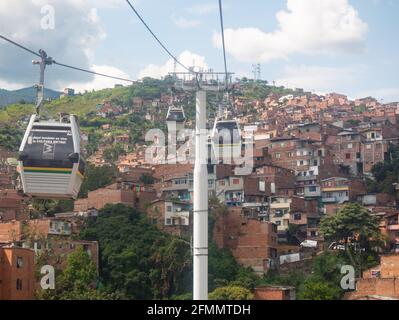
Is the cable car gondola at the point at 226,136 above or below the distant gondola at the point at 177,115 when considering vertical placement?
below

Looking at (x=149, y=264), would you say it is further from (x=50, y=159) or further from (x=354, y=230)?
(x=50, y=159)

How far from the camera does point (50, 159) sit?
962 cm

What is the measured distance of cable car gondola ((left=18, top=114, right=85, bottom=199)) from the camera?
9641 mm

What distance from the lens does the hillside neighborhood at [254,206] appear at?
32625mm

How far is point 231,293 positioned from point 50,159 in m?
20.7

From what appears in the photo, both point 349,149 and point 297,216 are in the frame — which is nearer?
point 297,216

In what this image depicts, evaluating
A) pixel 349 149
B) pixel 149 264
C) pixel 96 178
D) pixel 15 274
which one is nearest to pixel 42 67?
pixel 15 274

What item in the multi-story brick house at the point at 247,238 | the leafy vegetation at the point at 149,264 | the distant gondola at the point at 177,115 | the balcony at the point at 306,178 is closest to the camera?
the distant gondola at the point at 177,115

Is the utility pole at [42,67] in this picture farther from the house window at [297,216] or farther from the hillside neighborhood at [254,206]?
the house window at [297,216]

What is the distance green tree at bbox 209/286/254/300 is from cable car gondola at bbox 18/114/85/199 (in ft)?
65.0

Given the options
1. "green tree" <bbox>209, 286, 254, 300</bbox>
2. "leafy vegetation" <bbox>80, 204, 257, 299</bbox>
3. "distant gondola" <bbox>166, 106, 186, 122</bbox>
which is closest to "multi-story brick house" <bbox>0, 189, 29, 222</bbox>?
"leafy vegetation" <bbox>80, 204, 257, 299</bbox>

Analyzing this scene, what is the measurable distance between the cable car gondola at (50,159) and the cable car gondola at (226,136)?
237cm

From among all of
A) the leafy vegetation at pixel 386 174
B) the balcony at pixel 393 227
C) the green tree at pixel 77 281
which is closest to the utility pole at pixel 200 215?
the green tree at pixel 77 281
